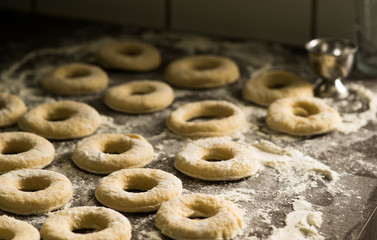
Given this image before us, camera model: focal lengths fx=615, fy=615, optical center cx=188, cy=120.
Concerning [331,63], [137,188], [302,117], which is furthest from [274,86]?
[137,188]

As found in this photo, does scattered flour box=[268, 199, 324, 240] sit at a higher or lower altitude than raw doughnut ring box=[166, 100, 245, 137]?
lower

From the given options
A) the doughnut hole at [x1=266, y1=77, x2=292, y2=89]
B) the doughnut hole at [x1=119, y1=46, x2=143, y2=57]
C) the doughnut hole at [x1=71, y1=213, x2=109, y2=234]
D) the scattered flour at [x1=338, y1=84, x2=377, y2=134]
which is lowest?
the doughnut hole at [x1=71, y1=213, x2=109, y2=234]

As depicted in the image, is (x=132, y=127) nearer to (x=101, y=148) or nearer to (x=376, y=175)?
(x=101, y=148)

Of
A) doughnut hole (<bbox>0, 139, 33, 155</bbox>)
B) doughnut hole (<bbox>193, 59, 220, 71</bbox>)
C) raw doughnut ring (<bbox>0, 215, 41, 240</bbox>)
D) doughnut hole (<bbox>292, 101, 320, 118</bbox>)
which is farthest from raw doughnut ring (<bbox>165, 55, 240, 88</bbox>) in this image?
raw doughnut ring (<bbox>0, 215, 41, 240</bbox>)

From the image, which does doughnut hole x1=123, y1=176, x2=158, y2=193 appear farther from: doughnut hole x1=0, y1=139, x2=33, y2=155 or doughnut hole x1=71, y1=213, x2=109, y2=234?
doughnut hole x1=0, y1=139, x2=33, y2=155

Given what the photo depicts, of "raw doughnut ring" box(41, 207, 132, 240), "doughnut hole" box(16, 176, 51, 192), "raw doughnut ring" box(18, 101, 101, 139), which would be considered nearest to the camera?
A: "raw doughnut ring" box(41, 207, 132, 240)

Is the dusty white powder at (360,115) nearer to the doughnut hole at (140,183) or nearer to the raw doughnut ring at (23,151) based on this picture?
the doughnut hole at (140,183)
